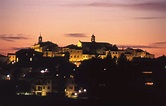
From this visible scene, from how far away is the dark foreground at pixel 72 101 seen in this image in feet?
57.7

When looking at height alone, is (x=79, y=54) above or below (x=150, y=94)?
above

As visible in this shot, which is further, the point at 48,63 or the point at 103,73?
the point at 48,63

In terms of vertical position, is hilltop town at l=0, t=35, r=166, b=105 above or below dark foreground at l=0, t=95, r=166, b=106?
above

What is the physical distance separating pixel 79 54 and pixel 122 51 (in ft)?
14.9

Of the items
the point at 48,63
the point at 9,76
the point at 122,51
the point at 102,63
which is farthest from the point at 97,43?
the point at 102,63

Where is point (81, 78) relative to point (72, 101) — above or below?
above

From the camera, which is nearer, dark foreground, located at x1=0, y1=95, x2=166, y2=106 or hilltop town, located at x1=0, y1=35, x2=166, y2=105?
dark foreground, located at x1=0, y1=95, x2=166, y2=106

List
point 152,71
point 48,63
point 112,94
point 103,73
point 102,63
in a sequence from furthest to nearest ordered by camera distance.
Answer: point 48,63
point 152,71
point 102,63
point 103,73
point 112,94

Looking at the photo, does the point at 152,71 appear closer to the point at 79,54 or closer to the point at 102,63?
the point at 102,63

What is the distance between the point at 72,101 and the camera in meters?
19.2

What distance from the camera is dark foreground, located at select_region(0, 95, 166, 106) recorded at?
57.7 feet

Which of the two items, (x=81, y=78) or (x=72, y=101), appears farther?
(x=81, y=78)

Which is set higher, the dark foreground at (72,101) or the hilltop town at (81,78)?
the hilltop town at (81,78)

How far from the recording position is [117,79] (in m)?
20.1
